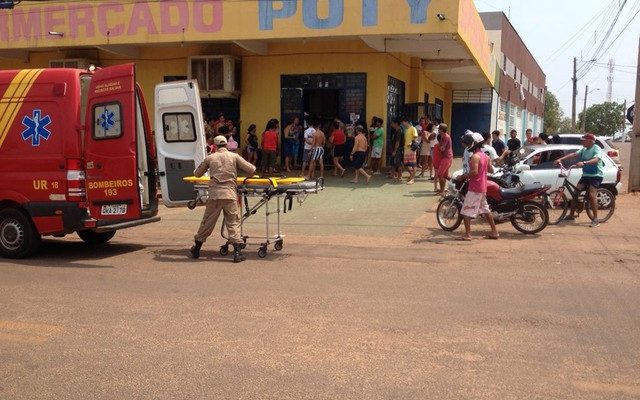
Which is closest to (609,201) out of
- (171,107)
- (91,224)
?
(171,107)

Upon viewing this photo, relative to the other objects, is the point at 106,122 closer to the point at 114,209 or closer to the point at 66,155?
the point at 66,155

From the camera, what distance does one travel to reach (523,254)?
8.79 metres

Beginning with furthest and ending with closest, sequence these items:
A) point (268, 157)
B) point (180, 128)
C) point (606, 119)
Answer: point (606, 119), point (268, 157), point (180, 128)

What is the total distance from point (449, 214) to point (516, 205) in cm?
113

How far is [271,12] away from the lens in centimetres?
1609

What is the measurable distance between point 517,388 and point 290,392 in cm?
152

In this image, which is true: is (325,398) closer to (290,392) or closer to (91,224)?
(290,392)

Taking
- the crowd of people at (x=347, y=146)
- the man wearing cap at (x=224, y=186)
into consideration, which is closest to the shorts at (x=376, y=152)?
the crowd of people at (x=347, y=146)

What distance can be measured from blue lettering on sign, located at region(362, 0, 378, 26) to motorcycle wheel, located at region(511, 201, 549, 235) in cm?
701

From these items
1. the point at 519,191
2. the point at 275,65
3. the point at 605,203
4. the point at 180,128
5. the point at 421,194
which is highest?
the point at 275,65

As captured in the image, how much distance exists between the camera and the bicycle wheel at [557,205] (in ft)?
37.8

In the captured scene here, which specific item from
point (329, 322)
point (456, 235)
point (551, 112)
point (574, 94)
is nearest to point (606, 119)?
point (551, 112)

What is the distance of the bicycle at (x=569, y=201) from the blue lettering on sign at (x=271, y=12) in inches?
319

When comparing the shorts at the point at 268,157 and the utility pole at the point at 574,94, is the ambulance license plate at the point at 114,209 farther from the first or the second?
the utility pole at the point at 574,94
